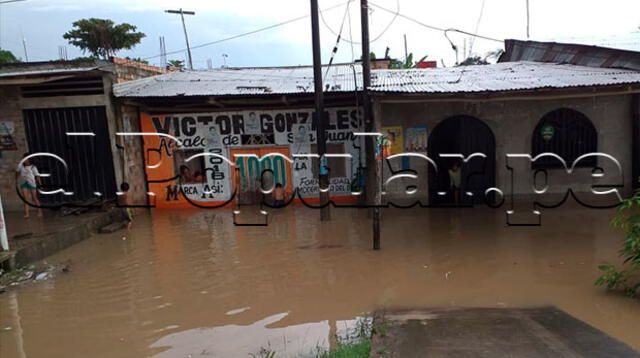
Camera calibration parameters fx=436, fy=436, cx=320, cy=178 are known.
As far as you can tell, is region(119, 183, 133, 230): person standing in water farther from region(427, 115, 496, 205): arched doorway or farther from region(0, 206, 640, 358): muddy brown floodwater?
region(427, 115, 496, 205): arched doorway

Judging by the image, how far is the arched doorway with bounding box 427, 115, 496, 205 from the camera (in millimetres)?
11211

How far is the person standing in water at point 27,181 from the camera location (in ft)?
33.6

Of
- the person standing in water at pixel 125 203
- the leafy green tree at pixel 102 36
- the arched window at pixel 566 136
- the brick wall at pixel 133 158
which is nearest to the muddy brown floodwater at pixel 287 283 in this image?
the person standing in water at pixel 125 203

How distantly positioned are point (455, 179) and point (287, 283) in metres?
6.27

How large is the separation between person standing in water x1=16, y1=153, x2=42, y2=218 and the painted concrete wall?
8.70m

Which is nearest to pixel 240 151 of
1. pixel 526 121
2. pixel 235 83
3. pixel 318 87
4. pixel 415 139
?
pixel 235 83

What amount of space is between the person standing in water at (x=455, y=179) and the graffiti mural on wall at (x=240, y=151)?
2452 mm

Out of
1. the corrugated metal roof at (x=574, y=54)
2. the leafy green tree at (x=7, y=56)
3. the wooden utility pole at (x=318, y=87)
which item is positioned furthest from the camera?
the leafy green tree at (x=7, y=56)

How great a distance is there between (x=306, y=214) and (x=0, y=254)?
6.39 metres

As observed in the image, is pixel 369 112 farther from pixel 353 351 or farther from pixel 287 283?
pixel 353 351

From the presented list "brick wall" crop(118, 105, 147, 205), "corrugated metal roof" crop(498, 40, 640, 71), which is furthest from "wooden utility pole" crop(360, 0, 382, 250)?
"brick wall" crop(118, 105, 147, 205)

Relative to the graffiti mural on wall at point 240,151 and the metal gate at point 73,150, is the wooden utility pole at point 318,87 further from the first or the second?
the metal gate at point 73,150

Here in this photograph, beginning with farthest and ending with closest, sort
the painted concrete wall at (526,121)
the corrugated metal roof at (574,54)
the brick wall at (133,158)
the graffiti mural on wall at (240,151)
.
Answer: the graffiti mural on wall at (240,151) → the brick wall at (133,158) → the painted concrete wall at (526,121) → the corrugated metal roof at (574,54)

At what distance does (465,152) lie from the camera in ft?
36.9
